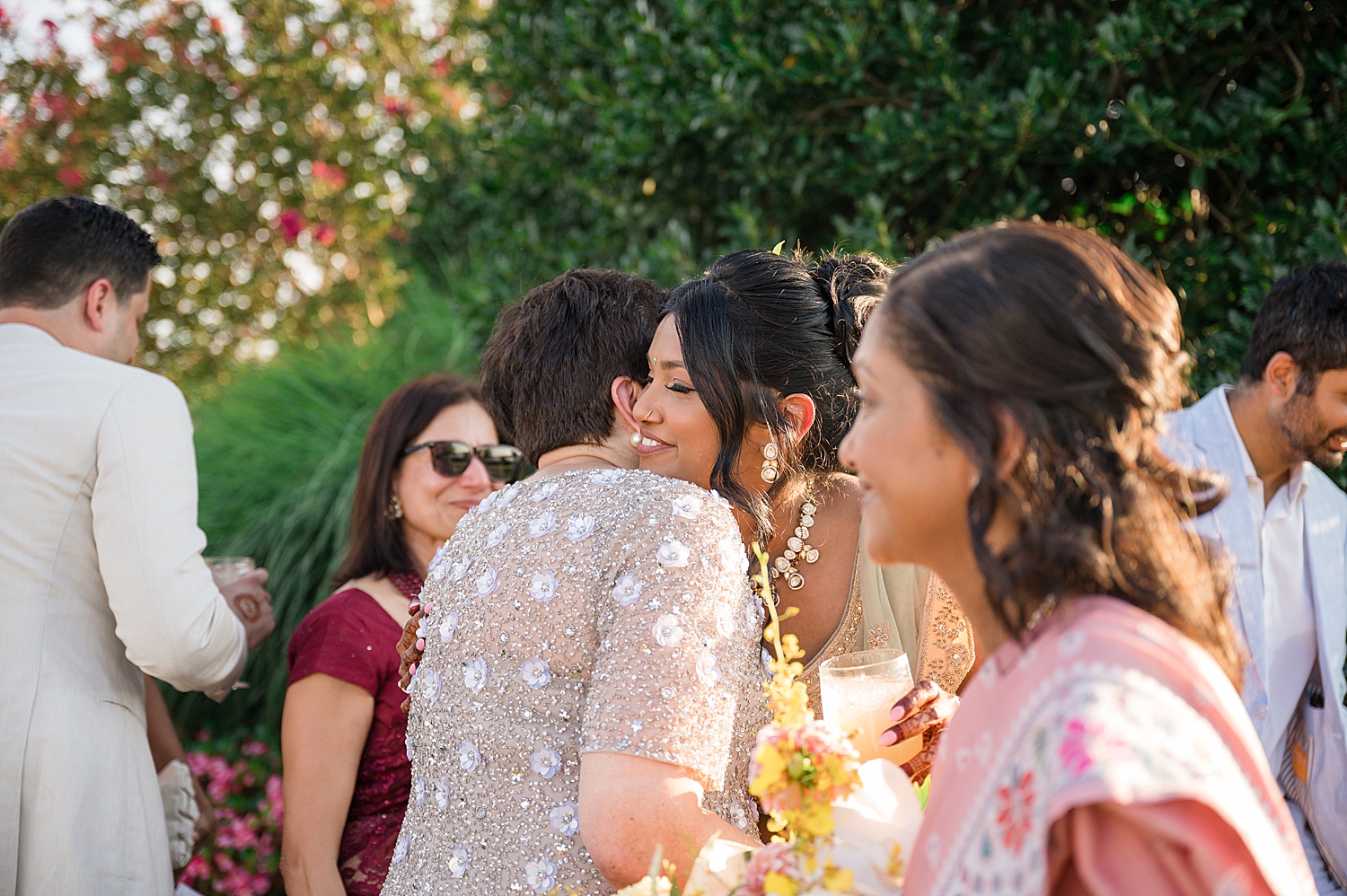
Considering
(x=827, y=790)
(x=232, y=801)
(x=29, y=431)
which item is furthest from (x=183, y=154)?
(x=827, y=790)

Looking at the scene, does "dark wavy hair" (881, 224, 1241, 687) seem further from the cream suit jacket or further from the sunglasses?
the sunglasses

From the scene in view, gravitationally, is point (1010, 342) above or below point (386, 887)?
above

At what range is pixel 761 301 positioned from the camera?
2.49 meters

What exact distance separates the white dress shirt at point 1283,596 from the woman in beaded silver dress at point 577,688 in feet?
6.82

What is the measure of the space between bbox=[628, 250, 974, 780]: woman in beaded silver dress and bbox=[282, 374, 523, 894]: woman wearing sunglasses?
1.15 metres

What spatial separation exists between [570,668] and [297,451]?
4.52 meters

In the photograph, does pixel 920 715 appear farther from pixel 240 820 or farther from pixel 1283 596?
pixel 240 820

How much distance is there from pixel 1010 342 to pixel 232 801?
4.51 meters

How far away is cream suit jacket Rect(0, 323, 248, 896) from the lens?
2.56 meters

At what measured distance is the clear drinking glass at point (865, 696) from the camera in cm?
179

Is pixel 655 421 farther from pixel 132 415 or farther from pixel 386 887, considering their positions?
pixel 132 415

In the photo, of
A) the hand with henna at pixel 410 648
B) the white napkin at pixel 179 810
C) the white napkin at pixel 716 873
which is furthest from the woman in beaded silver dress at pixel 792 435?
the white napkin at pixel 179 810

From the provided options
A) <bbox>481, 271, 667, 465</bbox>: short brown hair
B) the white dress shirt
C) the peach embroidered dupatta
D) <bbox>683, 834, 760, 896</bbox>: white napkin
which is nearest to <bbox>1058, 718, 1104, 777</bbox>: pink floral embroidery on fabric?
the peach embroidered dupatta

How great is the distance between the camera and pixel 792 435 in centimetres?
248
